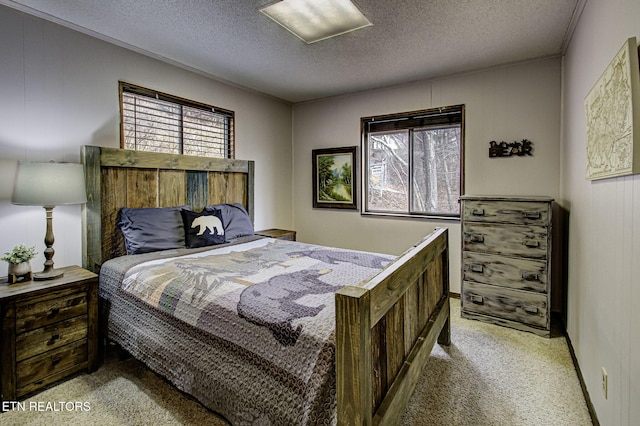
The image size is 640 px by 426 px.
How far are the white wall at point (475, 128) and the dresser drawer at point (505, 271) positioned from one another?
63 centimetres

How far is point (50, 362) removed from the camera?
2.05 meters

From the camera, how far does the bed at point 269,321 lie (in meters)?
1.17

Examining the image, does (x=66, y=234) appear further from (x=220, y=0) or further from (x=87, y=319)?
(x=220, y=0)

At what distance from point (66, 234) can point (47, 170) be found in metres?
0.66

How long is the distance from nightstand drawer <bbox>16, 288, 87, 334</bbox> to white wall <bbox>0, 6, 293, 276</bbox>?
59 centimetres

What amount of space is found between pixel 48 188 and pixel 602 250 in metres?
3.32

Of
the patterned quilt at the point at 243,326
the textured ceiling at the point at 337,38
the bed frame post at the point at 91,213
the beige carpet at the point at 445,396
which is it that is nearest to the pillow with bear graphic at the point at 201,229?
the patterned quilt at the point at 243,326

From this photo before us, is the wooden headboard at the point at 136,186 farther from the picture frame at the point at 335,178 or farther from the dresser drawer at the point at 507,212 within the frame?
the dresser drawer at the point at 507,212

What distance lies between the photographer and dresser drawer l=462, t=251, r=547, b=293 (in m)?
2.77

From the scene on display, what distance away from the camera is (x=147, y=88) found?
3.08 meters

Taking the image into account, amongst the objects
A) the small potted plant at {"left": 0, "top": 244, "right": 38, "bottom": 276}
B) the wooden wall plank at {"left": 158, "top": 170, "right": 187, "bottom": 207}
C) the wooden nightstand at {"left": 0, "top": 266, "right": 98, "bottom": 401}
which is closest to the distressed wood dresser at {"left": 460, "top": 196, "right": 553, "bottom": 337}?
the wooden wall plank at {"left": 158, "top": 170, "right": 187, "bottom": 207}

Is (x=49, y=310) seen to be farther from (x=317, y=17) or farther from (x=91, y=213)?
(x=317, y=17)

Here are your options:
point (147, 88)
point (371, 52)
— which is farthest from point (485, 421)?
point (147, 88)

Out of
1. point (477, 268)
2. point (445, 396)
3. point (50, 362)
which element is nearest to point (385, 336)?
point (445, 396)
